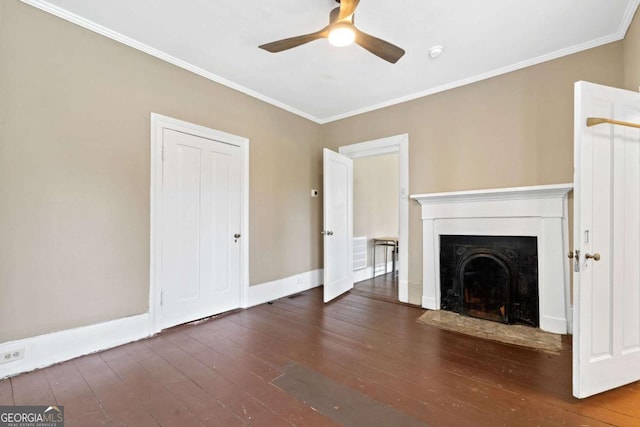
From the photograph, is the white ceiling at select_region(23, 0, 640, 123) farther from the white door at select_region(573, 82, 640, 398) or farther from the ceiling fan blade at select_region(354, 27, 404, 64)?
the white door at select_region(573, 82, 640, 398)

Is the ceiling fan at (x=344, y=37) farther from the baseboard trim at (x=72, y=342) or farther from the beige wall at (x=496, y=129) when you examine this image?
the baseboard trim at (x=72, y=342)

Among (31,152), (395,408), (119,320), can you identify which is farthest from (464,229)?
(31,152)

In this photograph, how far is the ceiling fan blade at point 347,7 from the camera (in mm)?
1812

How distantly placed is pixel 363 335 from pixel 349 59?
289 centimetres

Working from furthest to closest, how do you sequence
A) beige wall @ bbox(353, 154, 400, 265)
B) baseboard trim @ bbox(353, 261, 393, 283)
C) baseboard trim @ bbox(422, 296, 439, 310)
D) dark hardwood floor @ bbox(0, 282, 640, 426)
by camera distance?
beige wall @ bbox(353, 154, 400, 265)
baseboard trim @ bbox(353, 261, 393, 283)
baseboard trim @ bbox(422, 296, 439, 310)
dark hardwood floor @ bbox(0, 282, 640, 426)

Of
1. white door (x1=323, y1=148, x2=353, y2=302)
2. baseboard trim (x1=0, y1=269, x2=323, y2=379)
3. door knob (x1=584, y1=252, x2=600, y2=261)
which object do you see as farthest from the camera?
white door (x1=323, y1=148, x2=353, y2=302)

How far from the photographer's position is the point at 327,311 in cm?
343

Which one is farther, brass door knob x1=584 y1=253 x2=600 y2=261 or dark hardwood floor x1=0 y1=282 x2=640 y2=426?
brass door knob x1=584 y1=253 x2=600 y2=261

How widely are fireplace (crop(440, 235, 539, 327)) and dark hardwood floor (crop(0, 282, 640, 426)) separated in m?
0.65

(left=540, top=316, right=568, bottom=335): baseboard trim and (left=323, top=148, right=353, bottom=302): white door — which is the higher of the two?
(left=323, top=148, right=353, bottom=302): white door

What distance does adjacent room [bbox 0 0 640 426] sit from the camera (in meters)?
1.81

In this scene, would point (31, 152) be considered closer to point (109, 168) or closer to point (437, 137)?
point (109, 168)

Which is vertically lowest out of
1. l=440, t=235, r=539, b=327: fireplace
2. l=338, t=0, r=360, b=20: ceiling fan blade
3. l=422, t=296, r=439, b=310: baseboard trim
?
l=422, t=296, r=439, b=310: baseboard trim

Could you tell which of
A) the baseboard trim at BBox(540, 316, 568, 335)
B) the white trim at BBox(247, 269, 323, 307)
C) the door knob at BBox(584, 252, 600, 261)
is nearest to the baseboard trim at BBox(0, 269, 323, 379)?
the white trim at BBox(247, 269, 323, 307)
